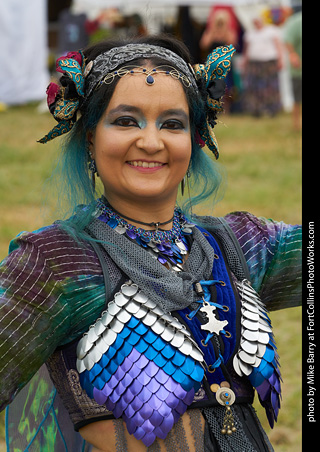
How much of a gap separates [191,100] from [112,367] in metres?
0.81

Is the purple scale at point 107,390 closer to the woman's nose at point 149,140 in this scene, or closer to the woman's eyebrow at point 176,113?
the woman's nose at point 149,140

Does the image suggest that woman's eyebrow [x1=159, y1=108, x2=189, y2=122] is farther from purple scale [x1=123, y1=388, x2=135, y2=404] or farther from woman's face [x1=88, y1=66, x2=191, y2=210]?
purple scale [x1=123, y1=388, x2=135, y2=404]

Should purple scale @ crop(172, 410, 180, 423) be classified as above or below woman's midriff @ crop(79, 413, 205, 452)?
above

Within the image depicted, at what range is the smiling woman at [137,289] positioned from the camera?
6.23ft

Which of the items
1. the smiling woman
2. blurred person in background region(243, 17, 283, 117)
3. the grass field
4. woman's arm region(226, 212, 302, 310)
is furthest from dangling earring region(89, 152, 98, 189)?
blurred person in background region(243, 17, 283, 117)

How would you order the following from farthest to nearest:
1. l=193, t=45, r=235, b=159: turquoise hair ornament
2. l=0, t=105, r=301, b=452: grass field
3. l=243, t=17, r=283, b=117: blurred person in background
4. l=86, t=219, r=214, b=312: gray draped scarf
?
l=243, t=17, r=283, b=117: blurred person in background → l=0, t=105, r=301, b=452: grass field → l=193, t=45, r=235, b=159: turquoise hair ornament → l=86, t=219, r=214, b=312: gray draped scarf

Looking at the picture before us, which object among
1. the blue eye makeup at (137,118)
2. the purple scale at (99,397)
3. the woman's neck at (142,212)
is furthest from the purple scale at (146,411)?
the blue eye makeup at (137,118)

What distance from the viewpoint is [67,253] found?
197cm

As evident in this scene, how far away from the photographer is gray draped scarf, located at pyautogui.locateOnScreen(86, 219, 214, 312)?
1979 millimetres

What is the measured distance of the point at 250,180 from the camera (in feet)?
27.5

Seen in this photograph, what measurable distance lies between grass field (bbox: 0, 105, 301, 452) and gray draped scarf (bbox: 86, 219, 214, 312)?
1808 millimetres

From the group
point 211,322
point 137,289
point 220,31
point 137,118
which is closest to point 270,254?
point 211,322

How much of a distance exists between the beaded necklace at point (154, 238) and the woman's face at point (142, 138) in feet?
0.28

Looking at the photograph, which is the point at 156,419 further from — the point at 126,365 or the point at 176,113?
the point at 176,113
